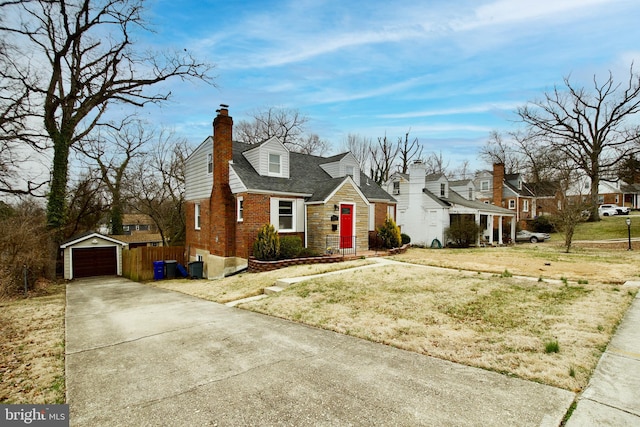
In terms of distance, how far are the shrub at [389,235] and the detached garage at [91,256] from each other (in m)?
17.1

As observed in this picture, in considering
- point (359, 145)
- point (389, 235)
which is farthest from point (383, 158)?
point (389, 235)

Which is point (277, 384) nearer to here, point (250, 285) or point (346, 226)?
point (250, 285)

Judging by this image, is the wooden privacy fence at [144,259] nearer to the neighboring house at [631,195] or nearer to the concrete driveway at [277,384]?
the concrete driveway at [277,384]

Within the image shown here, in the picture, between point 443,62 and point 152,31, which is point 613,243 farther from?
point 152,31

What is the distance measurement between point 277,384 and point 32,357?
4178mm

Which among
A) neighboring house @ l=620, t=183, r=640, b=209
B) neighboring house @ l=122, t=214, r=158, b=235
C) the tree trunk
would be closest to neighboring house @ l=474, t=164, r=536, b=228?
neighboring house @ l=620, t=183, r=640, b=209

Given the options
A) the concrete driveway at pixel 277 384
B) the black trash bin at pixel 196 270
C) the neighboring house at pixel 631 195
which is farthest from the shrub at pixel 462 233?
the neighboring house at pixel 631 195

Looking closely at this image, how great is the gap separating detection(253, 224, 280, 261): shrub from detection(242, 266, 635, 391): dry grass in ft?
15.6

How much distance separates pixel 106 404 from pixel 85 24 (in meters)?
21.5

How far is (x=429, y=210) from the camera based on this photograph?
2459cm

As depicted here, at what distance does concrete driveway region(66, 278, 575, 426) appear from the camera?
344 cm

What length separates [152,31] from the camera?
1838 centimetres

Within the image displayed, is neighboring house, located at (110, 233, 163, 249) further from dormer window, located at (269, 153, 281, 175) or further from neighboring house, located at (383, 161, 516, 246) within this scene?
neighboring house, located at (383, 161, 516, 246)

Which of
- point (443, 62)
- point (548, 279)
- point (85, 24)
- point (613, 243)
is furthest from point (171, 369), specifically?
point (613, 243)
